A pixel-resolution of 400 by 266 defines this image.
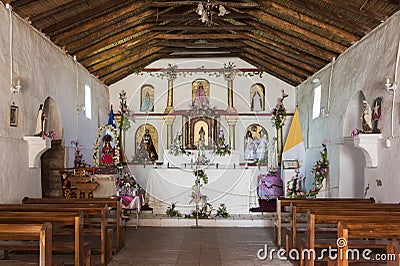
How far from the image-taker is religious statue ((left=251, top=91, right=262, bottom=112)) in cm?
1769

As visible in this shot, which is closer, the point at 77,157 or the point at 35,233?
the point at 35,233

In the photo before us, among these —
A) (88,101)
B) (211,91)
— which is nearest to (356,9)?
(88,101)

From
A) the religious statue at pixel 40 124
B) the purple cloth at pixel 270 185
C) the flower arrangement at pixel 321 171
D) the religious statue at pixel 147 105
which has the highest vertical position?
the religious statue at pixel 147 105

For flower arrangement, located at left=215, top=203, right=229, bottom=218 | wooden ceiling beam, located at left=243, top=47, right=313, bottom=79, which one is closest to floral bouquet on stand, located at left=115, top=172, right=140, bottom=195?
flower arrangement, located at left=215, top=203, right=229, bottom=218

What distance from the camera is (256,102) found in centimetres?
1772

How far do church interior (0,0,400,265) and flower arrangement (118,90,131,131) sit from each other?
0.09m

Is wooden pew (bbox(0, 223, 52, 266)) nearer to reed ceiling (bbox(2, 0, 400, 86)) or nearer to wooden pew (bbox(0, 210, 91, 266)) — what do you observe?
wooden pew (bbox(0, 210, 91, 266))

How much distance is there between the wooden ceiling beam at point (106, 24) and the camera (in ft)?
36.2

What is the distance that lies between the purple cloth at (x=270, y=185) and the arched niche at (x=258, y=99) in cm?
290

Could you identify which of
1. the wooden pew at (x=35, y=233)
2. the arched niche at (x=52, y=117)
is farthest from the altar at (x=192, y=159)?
the wooden pew at (x=35, y=233)

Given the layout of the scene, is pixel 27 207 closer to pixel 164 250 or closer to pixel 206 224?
pixel 164 250

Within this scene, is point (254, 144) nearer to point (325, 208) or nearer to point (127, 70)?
point (127, 70)

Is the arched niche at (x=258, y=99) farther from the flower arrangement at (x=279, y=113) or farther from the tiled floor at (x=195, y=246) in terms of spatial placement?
the tiled floor at (x=195, y=246)

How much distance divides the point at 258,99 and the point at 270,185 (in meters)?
3.73
